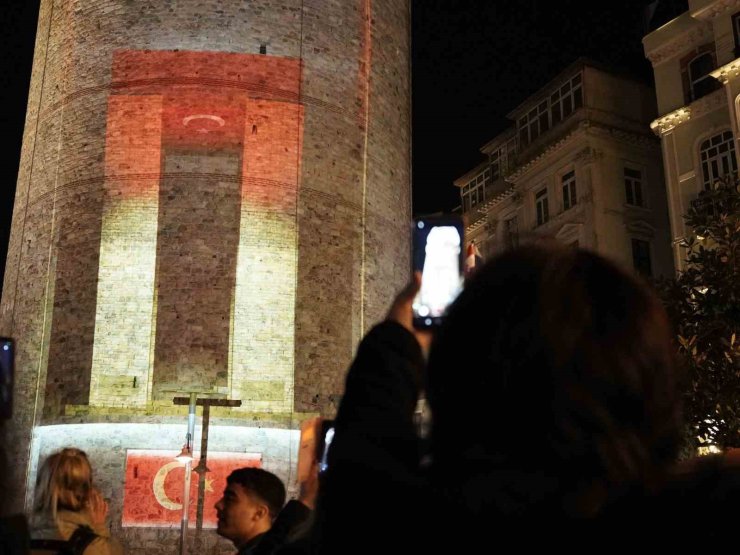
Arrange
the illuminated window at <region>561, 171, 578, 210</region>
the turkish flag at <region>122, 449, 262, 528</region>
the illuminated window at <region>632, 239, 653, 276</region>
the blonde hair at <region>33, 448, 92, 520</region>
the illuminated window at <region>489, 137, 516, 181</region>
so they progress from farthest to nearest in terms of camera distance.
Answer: the illuminated window at <region>489, 137, 516, 181</region> < the illuminated window at <region>561, 171, 578, 210</region> < the illuminated window at <region>632, 239, 653, 276</region> < the turkish flag at <region>122, 449, 262, 528</region> < the blonde hair at <region>33, 448, 92, 520</region>

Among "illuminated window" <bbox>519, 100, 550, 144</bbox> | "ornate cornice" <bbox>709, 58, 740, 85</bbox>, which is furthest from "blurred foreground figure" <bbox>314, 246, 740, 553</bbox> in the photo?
"illuminated window" <bbox>519, 100, 550, 144</bbox>

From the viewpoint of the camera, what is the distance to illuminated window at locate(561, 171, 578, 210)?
26.1 m

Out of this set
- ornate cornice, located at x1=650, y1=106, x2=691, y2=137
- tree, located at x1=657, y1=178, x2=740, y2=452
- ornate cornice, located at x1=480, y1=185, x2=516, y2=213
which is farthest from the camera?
ornate cornice, located at x1=480, y1=185, x2=516, y2=213

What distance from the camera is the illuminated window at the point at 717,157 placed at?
2038 cm

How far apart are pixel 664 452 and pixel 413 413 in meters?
0.40

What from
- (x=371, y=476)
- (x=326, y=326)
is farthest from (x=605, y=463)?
(x=326, y=326)

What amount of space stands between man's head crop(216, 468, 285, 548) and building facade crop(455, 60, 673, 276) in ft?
67.3

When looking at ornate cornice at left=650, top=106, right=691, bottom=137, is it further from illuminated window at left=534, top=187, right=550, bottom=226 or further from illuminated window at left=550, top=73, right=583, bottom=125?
illuminated window at left=534, top=187, right=550, bottom=226

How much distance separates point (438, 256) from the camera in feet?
7.97

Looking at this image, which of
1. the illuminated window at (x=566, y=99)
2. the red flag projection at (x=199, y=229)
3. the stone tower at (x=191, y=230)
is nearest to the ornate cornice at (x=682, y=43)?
the illuminated window at (x=566, y=99)

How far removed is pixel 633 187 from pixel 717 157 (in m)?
5.39

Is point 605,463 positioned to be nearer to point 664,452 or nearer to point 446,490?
point 664,452

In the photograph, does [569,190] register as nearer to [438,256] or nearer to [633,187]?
[633,187]

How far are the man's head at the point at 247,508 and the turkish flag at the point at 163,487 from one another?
11.5 metres
